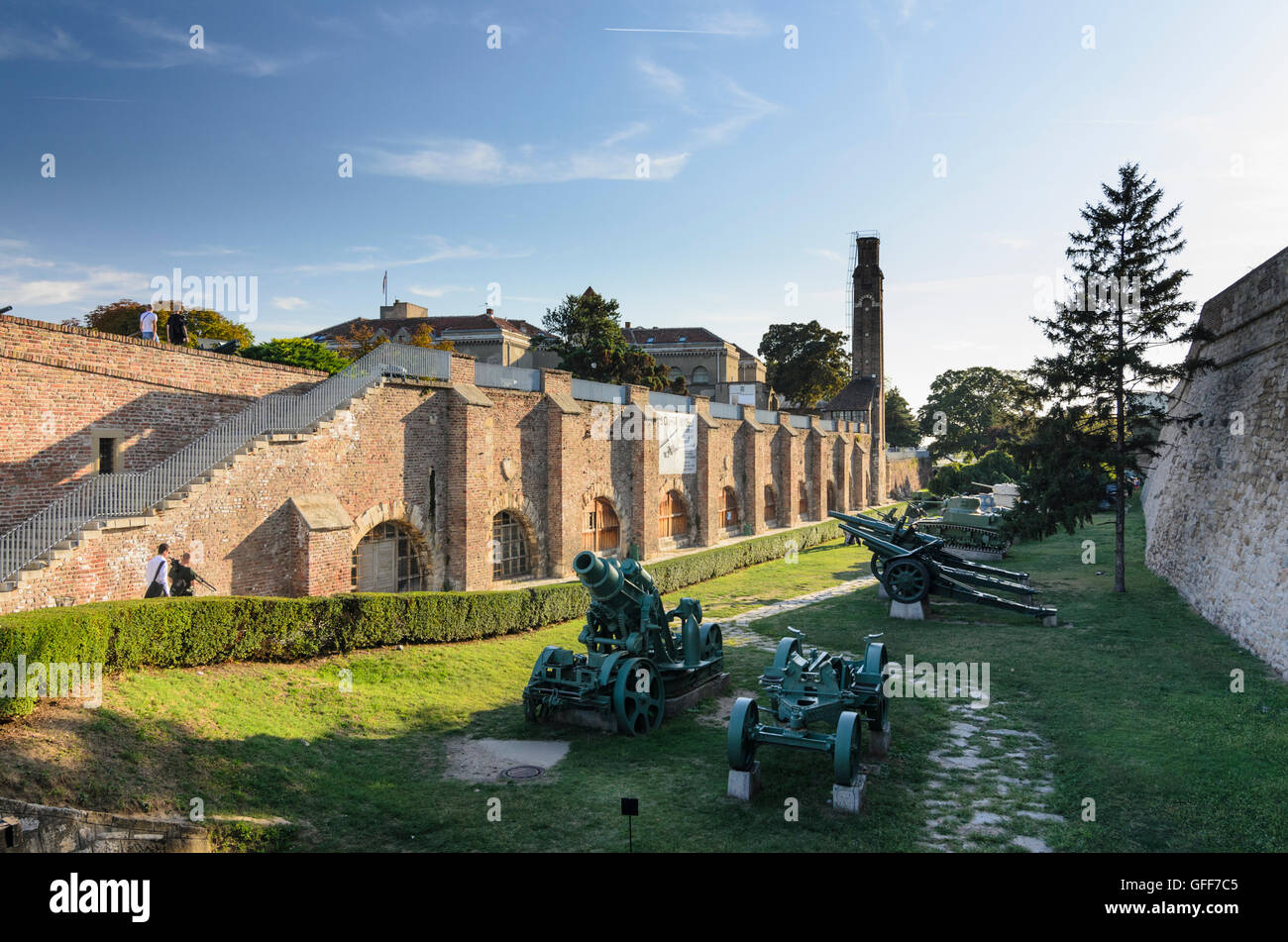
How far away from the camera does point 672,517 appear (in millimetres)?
28609

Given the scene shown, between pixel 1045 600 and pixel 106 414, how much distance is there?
21282 millimetres

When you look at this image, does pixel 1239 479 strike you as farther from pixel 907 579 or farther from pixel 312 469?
pixel 312 469

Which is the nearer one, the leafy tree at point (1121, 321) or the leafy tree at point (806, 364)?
the leafy tree at point (1121, 321)

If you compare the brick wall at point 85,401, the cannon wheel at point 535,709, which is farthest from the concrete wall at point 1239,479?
the brick wall at point 85,401

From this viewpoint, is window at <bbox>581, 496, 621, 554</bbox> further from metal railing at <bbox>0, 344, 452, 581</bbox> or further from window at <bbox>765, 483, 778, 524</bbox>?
window at <bbox>765, 483, 778, 524</bbox>

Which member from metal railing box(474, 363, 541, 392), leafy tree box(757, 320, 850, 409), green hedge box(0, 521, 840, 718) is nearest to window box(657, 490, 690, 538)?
metal railing box(474, 363, 541, 392)

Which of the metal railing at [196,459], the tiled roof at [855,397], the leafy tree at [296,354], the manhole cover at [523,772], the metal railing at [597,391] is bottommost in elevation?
the manhole cover at [523,772]

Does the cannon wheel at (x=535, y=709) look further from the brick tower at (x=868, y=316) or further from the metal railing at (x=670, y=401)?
the brick tower at (x=868, y=316)

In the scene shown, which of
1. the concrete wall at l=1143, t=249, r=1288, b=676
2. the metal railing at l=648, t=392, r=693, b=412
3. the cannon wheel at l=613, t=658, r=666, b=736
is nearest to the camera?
the cannon wheel at l=613, t=658, r=666, b=736

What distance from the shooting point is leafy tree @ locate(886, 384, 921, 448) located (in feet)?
246

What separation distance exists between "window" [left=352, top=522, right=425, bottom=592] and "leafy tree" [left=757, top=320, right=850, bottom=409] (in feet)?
161

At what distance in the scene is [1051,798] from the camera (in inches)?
321

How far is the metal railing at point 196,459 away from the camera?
38.3 ft

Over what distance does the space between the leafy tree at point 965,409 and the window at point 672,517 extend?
52.7m
